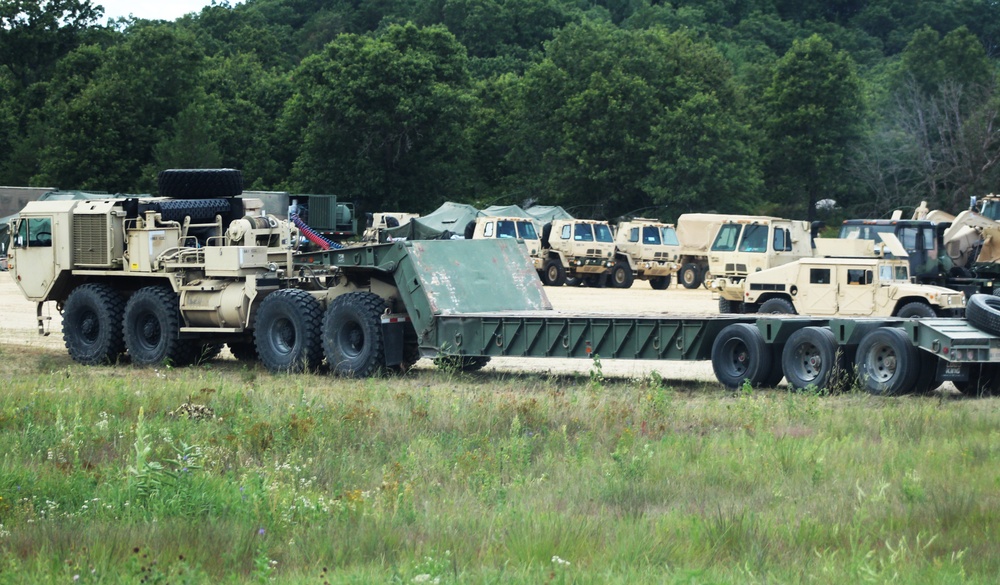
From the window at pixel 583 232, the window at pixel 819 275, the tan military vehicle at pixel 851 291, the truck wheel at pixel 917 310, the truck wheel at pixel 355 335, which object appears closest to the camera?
the truck wheel at pixel 355 335

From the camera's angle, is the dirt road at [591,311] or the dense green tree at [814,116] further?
the dense green tree at [814,116]

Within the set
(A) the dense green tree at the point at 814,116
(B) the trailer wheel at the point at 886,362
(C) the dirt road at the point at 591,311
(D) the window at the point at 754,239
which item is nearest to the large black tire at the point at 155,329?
(C) the dirt road at the point at 591,311

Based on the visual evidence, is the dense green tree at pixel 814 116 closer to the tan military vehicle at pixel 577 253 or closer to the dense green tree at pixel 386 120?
the dense green tree at pixel 386 120

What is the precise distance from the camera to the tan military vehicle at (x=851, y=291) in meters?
21.8

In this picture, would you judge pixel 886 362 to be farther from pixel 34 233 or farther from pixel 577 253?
pixel 577 253

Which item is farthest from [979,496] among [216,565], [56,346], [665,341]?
[56,346]

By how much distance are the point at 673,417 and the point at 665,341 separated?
362 centimetres

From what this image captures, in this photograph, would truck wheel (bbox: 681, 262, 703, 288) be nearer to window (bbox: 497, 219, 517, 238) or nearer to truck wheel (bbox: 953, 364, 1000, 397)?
window (bbox: 497, 219, 517, 238)

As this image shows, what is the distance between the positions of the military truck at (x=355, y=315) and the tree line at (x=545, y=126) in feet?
140

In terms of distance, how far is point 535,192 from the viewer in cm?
6856

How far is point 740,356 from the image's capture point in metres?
16.1

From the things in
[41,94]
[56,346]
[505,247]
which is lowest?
[56,346]

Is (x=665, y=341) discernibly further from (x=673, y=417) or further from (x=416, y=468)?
(x=416, y=468)

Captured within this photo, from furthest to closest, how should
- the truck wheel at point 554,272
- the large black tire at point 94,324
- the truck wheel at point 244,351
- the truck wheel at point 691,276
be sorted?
1. the truck wheel at point 554,272
2. the truck wheel at point 691,276
3. the truck wheel at point 244,351
4. the large black tire at point 94,324
